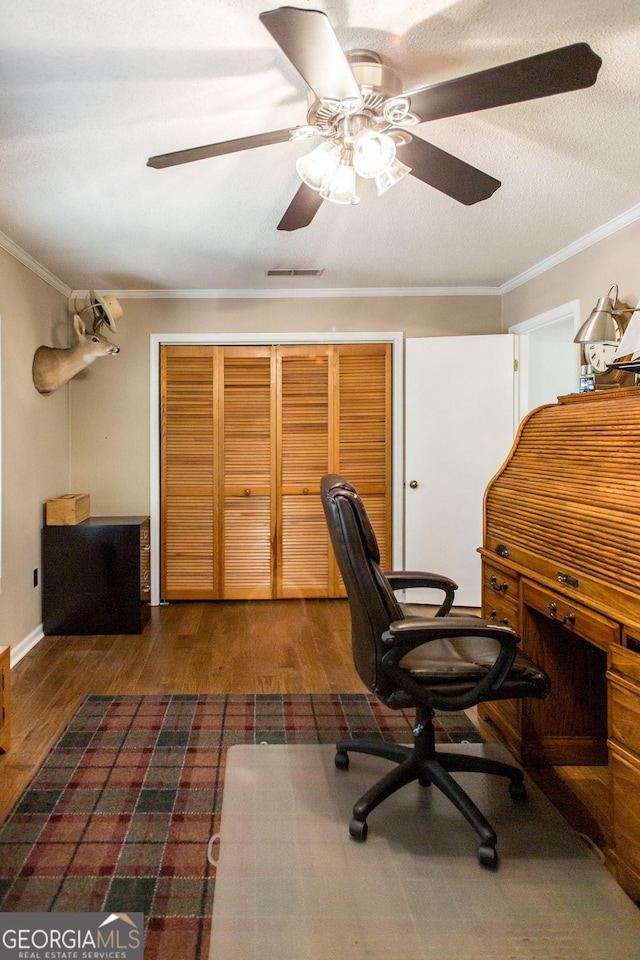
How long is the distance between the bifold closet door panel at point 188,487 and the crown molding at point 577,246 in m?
2.38

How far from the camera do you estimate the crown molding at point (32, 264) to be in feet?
10.9

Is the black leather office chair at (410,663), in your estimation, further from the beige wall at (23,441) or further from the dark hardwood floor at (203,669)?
the beige wall at (23,441)

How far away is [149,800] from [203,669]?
4.08 ft

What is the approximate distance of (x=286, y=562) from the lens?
15.4 ft

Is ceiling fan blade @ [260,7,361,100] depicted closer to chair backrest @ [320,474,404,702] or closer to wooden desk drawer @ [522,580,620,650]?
chair backrest @ [320,474,404,702]

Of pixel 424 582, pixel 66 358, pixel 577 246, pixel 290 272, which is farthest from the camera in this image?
pixel 290 272

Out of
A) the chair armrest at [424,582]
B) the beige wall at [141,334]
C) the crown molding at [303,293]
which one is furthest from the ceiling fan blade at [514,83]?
the crown molding at [303,293]

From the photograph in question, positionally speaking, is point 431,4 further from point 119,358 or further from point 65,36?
point 119,358

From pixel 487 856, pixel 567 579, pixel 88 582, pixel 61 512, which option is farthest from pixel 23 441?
pixel 487 856

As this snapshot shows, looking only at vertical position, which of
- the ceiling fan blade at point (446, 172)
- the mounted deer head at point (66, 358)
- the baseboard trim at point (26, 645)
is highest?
the ceiling fan blade at point (446, 172)

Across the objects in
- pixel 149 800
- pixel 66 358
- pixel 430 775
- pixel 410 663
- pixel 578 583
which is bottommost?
pixel 149 800

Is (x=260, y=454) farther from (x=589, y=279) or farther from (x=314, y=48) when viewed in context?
(x=314, y=48)

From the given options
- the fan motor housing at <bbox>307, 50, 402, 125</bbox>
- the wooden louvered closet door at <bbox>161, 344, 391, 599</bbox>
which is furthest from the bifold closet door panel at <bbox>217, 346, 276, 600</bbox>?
the fan motor housing at <bbox>307, 50, 402, 125</bbox>

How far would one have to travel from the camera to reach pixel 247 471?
4.67m
